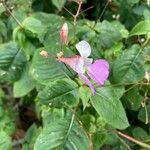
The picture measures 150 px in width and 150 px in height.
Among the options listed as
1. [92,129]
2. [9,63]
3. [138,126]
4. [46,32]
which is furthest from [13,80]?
[138,126]

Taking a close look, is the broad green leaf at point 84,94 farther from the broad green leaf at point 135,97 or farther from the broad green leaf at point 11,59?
the broad green leaf at point 11,59

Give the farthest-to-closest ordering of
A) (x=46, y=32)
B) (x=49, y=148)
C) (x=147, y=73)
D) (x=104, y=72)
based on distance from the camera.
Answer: (x=46, y=32)
(x=147, y=73)
(x=49, y=148)
(x=104, y=72)

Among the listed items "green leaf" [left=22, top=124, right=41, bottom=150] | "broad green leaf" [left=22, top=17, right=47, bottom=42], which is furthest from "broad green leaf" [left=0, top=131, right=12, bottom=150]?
"broad green leaf" [left=22, top=17, right=47, bottom=42]

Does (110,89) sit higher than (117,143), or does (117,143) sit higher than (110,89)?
(110,89)

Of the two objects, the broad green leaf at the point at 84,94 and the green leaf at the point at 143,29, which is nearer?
the broad green leaf at the point at 84,94

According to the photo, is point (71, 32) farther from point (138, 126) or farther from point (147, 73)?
point (138, 126)

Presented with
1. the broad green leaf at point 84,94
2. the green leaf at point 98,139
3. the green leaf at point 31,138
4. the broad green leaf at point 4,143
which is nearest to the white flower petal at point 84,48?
the broad green leaf at point 84,94

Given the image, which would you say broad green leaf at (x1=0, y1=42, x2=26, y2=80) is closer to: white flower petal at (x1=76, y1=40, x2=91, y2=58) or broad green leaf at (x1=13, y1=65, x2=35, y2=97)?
broad green leaf at (x1=13, y1=65, x2=35, y2=97)

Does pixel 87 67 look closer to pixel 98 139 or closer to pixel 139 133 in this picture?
pixel 98 139

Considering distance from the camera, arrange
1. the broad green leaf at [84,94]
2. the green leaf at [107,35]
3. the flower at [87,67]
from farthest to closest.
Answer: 1. the green leaf at [107,35]
2. the broad green leaf at [84,94]
3. the flower at [87,67]
